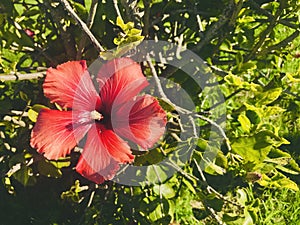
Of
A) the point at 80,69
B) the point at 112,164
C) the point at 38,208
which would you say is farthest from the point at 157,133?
the point at 38,208

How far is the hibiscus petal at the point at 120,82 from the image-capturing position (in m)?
1.38

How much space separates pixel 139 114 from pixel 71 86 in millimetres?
167

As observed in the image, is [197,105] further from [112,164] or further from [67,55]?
[112,164]

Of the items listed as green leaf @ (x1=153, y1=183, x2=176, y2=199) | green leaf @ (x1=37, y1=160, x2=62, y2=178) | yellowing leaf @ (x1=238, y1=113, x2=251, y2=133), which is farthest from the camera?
green leaf @ (x1=153, y1=183, x2=176, y2=199)

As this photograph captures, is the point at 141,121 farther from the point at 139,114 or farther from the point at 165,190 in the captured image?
the point at 165,190

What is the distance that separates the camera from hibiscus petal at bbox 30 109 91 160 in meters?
1.32

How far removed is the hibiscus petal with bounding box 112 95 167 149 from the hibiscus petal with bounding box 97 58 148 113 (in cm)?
2

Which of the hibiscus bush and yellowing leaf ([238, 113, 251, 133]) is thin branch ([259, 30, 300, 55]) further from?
yellowing leaf ([238, 113, 251, 133])

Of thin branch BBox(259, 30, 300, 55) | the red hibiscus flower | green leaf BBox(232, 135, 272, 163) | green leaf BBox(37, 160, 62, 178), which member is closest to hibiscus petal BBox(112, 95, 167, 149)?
the red hibiscus flower

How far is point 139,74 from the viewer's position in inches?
55.2

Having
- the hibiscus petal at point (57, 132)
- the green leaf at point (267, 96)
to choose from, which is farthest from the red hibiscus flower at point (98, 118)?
the green leaf at point (267, 96)

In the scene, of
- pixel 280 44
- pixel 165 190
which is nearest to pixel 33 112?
pixel 165 190

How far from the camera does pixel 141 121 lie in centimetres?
136

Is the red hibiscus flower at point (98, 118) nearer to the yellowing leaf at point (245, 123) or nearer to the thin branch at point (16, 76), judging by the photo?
the thin branch at point (16, 76)
